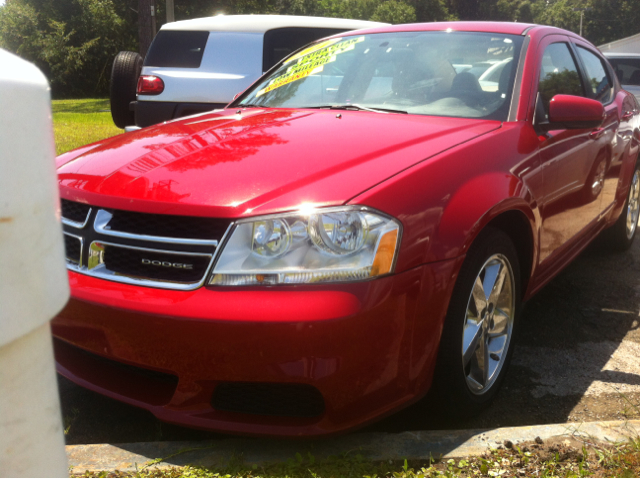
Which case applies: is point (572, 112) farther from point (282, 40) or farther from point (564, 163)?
point (282, 40)

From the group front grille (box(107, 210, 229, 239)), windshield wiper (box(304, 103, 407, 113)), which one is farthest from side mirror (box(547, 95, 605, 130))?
front grille (box(107, 210, 229, 239))

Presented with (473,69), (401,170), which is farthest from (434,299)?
(473,69)

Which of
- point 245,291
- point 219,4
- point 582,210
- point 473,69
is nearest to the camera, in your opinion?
point 245,291

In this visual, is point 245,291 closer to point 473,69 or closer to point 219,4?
point 473,69

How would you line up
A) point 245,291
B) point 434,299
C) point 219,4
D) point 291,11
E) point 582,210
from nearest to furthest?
point 245,291 → point 434,299 → point 582,210 → point 219,4 → point 291,11

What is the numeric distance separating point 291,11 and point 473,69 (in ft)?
210

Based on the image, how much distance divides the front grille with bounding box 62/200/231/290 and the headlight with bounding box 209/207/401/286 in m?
0.07

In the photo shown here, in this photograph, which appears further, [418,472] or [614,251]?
[614,251]

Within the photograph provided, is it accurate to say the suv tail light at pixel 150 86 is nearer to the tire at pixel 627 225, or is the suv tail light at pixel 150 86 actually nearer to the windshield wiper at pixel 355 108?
the windshield wiper at pixel 355 108

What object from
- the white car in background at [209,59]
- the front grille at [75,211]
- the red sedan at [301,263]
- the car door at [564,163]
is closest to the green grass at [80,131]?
the white car in background at [209,59]

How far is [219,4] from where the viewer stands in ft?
118

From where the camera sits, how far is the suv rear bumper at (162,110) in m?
7.10

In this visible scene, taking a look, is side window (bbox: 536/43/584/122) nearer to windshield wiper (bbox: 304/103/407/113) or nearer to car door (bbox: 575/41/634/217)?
car door (bbox: 575/41/634/217)

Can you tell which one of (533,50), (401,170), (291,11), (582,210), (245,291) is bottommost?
(291,11)
